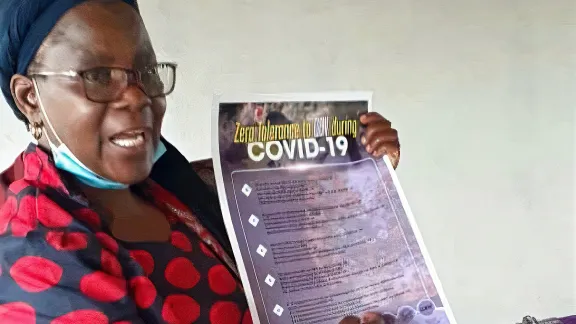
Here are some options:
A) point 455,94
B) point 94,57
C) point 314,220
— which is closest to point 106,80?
point 94,57

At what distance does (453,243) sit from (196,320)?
76 centimetres

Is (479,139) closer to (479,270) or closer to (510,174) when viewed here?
(510,174)

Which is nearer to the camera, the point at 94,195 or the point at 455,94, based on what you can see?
the point at 94,195

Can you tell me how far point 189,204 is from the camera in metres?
0.65

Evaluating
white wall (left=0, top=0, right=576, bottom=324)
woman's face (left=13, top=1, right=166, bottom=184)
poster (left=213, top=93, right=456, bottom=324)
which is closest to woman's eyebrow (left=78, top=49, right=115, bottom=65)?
woman's face (left=13, top=1, right=166, bottom=184)

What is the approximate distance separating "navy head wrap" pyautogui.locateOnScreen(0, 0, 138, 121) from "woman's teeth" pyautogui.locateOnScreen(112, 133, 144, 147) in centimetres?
11

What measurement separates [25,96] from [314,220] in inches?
11.7

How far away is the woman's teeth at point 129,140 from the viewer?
0.57 m

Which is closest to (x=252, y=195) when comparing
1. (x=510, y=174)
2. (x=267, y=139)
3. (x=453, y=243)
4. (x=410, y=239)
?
(x=267, y=139)

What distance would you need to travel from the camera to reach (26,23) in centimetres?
54

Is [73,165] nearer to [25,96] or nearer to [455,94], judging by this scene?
[25,96]

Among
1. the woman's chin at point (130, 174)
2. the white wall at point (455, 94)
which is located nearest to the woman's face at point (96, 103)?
the woman's chin at point (130, 174)

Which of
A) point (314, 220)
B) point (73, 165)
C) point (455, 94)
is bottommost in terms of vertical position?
point (314, 220)

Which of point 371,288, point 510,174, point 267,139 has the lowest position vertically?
point 371,288
